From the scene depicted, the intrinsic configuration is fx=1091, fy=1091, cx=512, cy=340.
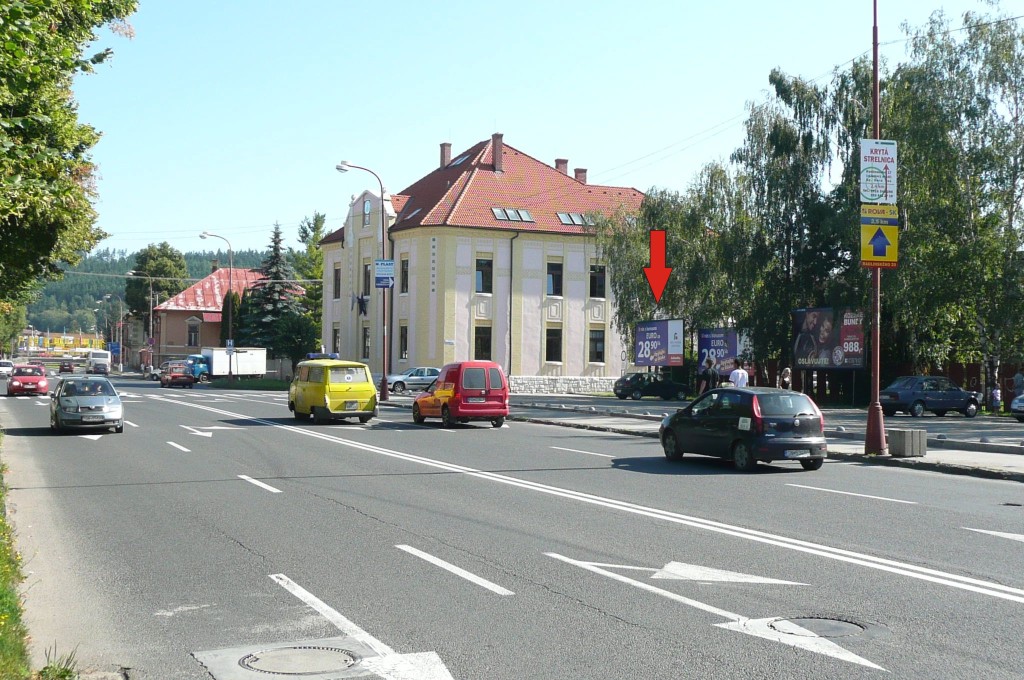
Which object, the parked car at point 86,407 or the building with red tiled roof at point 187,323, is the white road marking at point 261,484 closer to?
the parked car at point 86,407

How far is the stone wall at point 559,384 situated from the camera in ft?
208

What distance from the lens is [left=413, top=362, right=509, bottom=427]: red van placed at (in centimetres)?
3004

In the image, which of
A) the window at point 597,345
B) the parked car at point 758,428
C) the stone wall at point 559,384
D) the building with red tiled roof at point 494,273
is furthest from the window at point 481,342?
the parked car at point 758,428

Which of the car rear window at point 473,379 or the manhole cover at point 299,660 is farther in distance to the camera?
the car rear window at point 473,379

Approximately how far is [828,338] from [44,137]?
36439 millimetres

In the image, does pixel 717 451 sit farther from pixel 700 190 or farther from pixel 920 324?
pixel 700 190

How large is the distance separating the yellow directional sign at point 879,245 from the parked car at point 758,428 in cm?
394

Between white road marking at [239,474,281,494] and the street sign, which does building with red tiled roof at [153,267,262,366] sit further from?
white road marking at [239,474,281,494]

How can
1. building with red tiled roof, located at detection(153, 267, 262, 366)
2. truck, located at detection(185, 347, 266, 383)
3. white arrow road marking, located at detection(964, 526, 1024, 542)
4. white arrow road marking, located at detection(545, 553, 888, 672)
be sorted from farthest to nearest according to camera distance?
building with red tiled roof, located at detection(153, 267, 262, 366), truck, located at detection(185, 347, 266, 383), white arrow road marking, located at detection(964, 526, 1024, 542), white arrow road marking, located at detection(545, 553, 888, 672)

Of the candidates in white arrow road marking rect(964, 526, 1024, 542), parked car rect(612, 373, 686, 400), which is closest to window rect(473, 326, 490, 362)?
parked car rect(612, 373, 686, 400)

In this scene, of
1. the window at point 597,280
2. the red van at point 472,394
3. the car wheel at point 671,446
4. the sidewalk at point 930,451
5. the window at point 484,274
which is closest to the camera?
the sidewalk at point 930,451

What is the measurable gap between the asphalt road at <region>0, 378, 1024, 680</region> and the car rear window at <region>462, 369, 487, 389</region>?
1158 centimetres

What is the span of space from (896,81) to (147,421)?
32.8m

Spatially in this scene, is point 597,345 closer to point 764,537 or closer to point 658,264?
point 658,264
